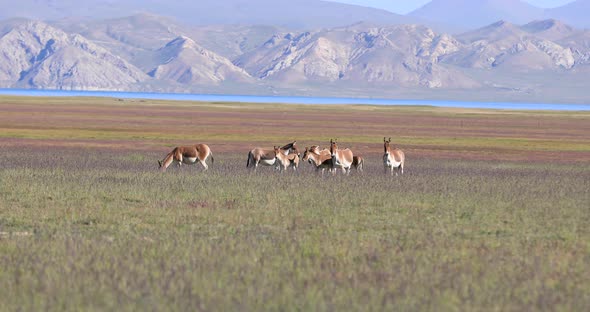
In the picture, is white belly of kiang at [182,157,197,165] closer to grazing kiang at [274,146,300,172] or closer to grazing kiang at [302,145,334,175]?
grazing kiang at [274,146,300,172]

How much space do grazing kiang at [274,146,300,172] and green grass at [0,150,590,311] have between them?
3221mm

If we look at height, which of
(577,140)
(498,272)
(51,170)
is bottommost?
(577,140)

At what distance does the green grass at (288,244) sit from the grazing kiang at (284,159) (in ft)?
10.6

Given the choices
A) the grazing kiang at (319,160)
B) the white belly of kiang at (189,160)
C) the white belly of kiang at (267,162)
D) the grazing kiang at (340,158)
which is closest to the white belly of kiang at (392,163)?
the grazing kiang at (340,158)

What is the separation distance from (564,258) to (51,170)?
71.1 ft

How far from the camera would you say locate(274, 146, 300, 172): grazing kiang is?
36125 millimetres

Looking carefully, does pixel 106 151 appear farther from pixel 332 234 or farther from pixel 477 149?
pixel 332 234

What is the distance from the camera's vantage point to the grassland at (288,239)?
13930 millimetres

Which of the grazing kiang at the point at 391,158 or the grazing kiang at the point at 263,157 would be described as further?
the grazing kiang at the point at 263,157

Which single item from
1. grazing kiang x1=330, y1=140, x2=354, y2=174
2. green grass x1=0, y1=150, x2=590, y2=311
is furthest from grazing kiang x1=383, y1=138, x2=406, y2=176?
green grass x1=0, y1=150, x2=590, y2=311

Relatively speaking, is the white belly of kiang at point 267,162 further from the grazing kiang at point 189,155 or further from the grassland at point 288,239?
the grazing kiang at point 189,155

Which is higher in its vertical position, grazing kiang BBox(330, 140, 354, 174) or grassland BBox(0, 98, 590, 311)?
grassland BBox(0, 98, 590, 311)

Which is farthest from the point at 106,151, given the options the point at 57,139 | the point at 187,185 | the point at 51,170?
the point at 187,185

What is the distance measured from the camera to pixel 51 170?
35094mm
